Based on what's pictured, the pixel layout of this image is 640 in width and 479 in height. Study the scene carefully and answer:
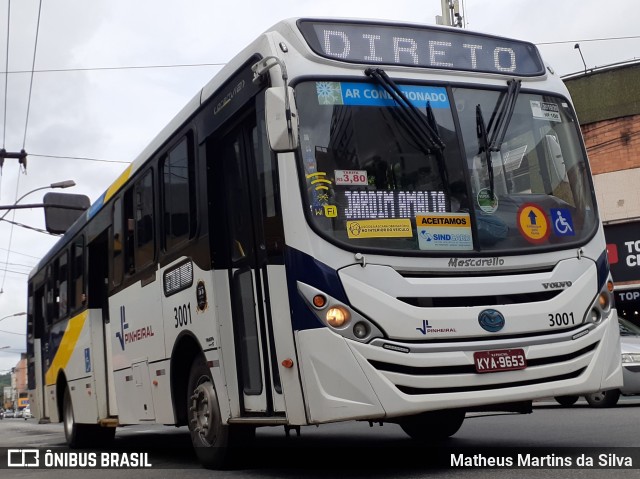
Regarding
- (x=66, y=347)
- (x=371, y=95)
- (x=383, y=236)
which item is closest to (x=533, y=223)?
(x=383, y=236)

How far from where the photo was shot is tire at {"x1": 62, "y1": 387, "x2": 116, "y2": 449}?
13.4m

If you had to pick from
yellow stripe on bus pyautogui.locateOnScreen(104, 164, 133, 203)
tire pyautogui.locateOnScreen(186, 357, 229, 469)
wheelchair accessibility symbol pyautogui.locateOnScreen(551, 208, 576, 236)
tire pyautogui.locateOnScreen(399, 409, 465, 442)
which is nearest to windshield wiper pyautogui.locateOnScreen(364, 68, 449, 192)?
wheelchair accessibility symbol pyautogui.locateOnScreen(551, 208, 576, 236)

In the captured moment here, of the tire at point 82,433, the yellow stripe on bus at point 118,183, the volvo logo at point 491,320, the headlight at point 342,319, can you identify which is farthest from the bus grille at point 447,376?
the tire at point 82,433

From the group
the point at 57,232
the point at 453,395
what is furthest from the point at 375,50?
the point at 57,232

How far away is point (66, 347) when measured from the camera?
548 inches

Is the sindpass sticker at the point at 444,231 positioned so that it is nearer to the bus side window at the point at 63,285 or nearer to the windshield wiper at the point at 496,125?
the windshield wiper at the point at 496,125

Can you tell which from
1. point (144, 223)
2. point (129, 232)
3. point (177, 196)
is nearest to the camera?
point (177, 196)

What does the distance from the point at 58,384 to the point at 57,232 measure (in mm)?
4950

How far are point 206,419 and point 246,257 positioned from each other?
159cm

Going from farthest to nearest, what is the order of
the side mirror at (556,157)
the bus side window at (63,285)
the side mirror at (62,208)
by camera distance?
the side mirror at (62,208), the bus side window at (63,285), the side mirror at (556,157)

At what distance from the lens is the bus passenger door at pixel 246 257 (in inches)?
283

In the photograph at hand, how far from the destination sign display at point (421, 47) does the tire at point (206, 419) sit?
2953mm

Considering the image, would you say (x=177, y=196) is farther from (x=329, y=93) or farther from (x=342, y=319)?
(x=342, y=319)

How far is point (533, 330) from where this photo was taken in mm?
6758
